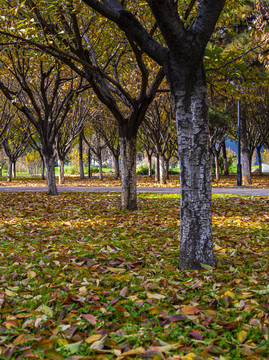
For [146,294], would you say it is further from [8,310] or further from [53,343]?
[8,310]

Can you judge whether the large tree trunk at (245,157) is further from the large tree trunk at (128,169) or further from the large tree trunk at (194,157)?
the large tree trunk at (194,157)

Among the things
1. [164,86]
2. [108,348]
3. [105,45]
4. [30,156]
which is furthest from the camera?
[30,156]

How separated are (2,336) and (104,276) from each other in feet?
5.02

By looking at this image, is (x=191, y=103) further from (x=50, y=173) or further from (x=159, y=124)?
(x=159, y=124)

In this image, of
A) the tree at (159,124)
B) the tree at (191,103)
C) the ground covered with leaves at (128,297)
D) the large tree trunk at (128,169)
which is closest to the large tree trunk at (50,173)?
the large tree trunk at (128,169)

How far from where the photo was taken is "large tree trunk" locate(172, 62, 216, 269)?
4035 mm

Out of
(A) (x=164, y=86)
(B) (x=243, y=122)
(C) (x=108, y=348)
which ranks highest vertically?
(A) (x=164, y=86)

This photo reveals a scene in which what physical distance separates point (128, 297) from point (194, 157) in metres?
1.87

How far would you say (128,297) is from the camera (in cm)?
332

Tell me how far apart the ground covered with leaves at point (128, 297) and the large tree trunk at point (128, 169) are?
2809 millimetres

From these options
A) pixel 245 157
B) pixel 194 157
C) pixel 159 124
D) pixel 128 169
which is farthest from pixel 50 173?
pixel 245 157

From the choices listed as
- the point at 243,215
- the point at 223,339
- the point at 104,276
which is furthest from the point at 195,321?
the point at 243,215

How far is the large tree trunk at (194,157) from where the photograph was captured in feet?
13.2

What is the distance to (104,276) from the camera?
3.96 m
